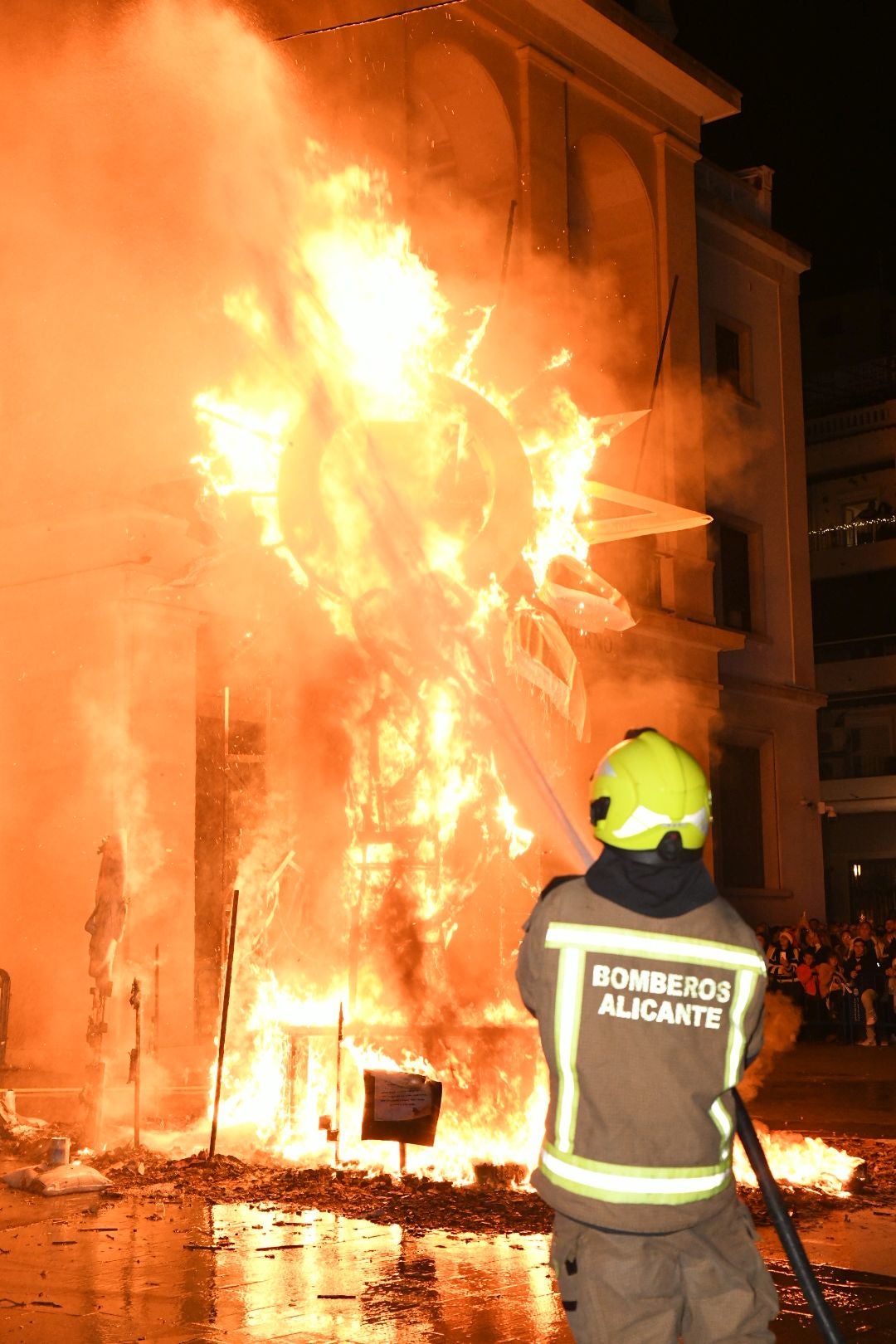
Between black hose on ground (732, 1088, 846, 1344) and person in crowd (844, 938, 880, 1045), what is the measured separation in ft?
53.0

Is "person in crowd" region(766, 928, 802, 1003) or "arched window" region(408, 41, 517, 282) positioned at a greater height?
"arched window" region(408, 41, 517, 282)

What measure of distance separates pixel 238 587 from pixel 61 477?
5.89 ft

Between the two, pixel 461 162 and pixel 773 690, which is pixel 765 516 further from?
pixel 461 162

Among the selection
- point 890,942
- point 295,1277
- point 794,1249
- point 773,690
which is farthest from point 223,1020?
point 773,690

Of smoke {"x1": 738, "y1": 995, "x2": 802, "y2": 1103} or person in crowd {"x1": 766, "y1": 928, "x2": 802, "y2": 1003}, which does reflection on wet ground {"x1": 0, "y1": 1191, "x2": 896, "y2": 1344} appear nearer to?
smoke {"x1": 738, "y1": 995, "x2": 802, "y2": 1103}

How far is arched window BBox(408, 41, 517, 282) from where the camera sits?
717 inches

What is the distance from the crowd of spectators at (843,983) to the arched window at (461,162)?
30.1ft

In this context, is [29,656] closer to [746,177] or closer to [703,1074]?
[703,1074]

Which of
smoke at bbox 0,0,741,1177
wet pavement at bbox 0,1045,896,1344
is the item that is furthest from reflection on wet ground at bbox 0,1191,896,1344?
smoke at bbox 0,0,741,1177

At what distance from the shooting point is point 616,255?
2206 cm

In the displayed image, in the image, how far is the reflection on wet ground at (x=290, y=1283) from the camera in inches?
231

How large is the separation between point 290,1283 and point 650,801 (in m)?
3.99

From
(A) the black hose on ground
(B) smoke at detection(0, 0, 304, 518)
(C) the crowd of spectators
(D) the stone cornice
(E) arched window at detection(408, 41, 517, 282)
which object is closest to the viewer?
(A) the black hose on ground

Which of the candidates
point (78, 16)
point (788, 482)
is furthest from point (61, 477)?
point (788, 482)
